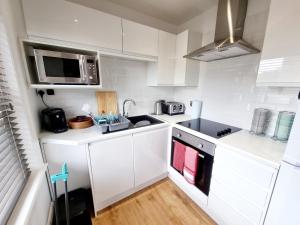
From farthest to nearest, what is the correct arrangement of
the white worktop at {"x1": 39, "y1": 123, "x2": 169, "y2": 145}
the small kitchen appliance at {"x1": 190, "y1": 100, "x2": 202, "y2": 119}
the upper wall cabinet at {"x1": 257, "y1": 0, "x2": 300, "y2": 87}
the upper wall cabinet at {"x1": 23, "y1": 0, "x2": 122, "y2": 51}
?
the small kitchen appliance at {"x1": 190, "y1": 100, "x2": 202, "y2": 119}
the white worktop at {"x1": 39, "y1": 123, "x2": 169, "y2": 145}
the upper wall cabinet at {"x1": 23, "y1": 0, "x2": 122, "y2": 51}
the upper wall cabinet at {"x1": 257, "y1": 0, "x2": 300, "y2": 87}

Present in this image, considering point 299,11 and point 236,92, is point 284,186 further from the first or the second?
point 299,11

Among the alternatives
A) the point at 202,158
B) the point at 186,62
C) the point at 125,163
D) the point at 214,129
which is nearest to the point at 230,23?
the point at 186,62

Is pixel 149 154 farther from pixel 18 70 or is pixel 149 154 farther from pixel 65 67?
pixel 18 70

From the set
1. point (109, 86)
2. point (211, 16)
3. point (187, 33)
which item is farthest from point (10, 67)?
point (211, 16)

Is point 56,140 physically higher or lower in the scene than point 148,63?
lower

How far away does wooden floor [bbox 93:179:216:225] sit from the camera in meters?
1.38

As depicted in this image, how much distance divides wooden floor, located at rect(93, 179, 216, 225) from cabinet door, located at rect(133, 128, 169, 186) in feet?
Result: 0.69

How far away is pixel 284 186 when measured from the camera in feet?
2.76

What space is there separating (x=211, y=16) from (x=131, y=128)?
176 centimetres

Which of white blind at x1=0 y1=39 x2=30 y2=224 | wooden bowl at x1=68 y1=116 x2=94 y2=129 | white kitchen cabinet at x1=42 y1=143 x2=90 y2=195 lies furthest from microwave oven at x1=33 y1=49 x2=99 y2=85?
white kitchen cabinet at x1=42 y1=143 x2=90 y2=195

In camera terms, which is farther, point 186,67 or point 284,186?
point 186,67

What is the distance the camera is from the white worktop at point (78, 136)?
1.18 meters

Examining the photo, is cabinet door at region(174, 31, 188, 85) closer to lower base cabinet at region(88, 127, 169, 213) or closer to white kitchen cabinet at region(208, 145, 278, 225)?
lower base cabinet at region(88, 127, 169, 213)

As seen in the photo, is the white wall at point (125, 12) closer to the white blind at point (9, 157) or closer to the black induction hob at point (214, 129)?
the white blind at point (9, 157)
